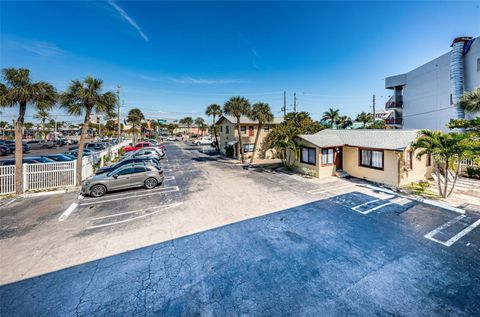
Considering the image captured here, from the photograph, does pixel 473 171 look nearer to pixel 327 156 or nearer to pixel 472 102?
pixel 472 102

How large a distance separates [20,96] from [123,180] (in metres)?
6.99

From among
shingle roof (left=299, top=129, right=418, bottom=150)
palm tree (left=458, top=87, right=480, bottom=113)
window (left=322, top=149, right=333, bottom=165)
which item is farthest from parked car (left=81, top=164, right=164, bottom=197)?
palm tree (left=458, top=87, right=480, bottom=113)

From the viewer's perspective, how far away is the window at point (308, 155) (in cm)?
1689

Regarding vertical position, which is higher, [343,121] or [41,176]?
[343,121]

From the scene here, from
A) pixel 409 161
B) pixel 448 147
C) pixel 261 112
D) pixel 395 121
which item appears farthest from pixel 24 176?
pixel 395 121

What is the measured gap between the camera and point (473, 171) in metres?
14.7

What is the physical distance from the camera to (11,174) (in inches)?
467

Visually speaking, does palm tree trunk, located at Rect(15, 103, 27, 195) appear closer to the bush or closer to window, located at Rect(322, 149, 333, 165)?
window, located at Rect(322, 149, 333, 165)

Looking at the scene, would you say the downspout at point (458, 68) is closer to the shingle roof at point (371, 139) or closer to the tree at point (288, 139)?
the shingle roof at point (371, 139)

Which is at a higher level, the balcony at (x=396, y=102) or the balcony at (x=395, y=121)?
the balcony at (x=396, y=102)

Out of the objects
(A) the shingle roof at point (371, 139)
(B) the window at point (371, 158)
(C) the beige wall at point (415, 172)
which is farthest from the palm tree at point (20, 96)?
(C) the beige wall at point (415, 172)

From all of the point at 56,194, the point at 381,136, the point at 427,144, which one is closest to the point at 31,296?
the point at 56,194

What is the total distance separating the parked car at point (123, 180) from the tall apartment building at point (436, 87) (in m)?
32.2

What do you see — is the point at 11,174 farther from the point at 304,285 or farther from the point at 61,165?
the point at 304,285
